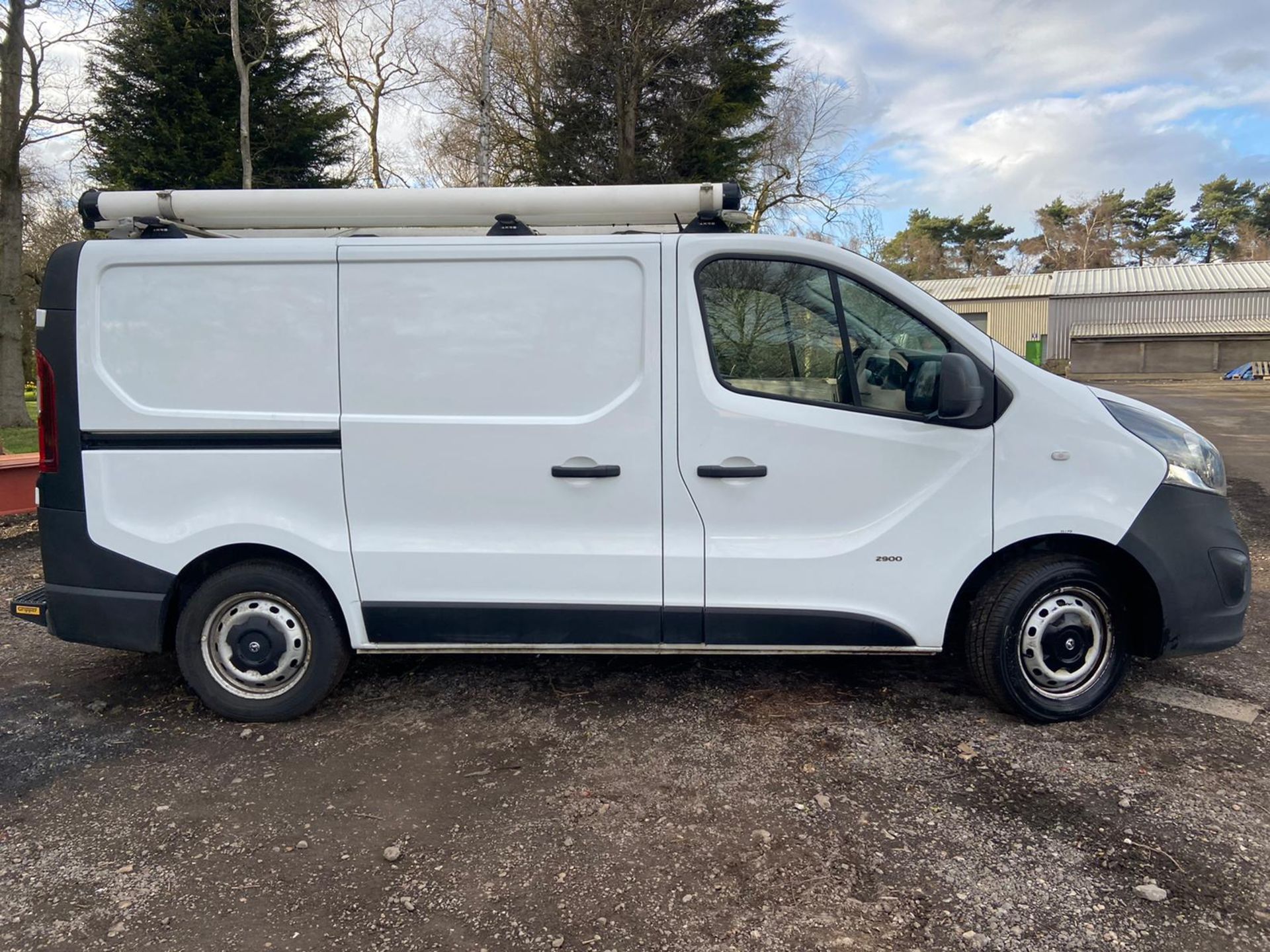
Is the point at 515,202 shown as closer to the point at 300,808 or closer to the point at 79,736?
the point at 300,808

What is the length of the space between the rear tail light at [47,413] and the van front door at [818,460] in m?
2.72

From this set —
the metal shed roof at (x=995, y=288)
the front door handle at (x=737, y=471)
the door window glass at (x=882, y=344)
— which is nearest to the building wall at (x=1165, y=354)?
the metal shed roof at (x=995, y=288)

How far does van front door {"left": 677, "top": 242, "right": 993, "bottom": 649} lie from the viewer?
3.51m

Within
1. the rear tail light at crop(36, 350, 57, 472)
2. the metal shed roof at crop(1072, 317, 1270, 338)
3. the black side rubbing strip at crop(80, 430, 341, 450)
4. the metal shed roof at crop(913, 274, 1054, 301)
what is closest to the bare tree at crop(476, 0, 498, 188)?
the rear tail light at crop(36, 350, 57, 472)

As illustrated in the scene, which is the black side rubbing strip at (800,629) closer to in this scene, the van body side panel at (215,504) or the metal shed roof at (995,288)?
the van body side panel at (215,504)

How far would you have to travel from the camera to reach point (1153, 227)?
6588 centimetres

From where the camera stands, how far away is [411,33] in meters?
21.4

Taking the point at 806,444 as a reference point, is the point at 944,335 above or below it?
above

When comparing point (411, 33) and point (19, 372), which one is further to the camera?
point (411, 33)

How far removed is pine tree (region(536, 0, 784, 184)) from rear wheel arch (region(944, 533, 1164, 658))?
1633 cm

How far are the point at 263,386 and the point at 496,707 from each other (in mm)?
1810

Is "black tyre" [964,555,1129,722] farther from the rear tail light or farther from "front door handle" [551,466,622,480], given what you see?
A: the rear tail light

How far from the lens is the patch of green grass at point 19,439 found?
43.7 feet

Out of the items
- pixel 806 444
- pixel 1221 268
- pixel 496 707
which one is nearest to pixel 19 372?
pixel 496 707
